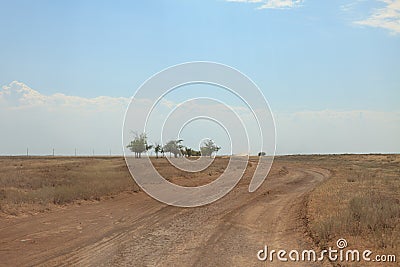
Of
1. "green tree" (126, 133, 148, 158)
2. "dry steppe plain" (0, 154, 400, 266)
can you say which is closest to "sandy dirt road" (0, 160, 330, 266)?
"dry steppe plain" (0, 154, 400, 266)

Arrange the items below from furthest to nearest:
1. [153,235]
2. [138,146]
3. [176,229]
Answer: [138,146]
[176,229]
[153,235]

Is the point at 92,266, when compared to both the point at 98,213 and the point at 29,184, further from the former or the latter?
the point at 29,184

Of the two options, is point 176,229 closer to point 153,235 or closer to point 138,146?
point 153,235

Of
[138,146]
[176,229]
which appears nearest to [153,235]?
[176,229]

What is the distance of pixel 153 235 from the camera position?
11555 millimetres

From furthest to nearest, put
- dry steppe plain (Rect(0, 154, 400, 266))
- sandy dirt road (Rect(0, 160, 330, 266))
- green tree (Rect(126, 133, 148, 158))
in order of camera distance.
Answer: green tree (Rect(126, 133, 148, 158)) < dry steppe plain (Rect(0, 154, 400, 266)) < sandy dirt road (Rect(0, 160, 330, 266))

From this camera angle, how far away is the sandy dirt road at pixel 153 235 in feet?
A: 29.6

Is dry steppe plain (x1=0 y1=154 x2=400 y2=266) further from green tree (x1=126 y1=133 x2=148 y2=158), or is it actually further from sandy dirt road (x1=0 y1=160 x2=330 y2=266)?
green tree (x1=126 y1=133 x2=148 y2=158)

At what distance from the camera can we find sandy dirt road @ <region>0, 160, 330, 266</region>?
902 centimetres

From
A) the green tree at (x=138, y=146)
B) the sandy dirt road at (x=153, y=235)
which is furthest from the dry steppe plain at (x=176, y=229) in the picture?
the green tree at (x=138, y=146)

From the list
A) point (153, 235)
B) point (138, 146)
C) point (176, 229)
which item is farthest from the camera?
point (138, 146)

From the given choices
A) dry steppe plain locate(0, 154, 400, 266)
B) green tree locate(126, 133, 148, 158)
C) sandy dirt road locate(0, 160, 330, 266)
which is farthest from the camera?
green tree locate(126, 133, 148, 158)

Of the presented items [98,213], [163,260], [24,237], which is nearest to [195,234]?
[163,260]

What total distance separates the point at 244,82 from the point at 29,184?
1240 cm
